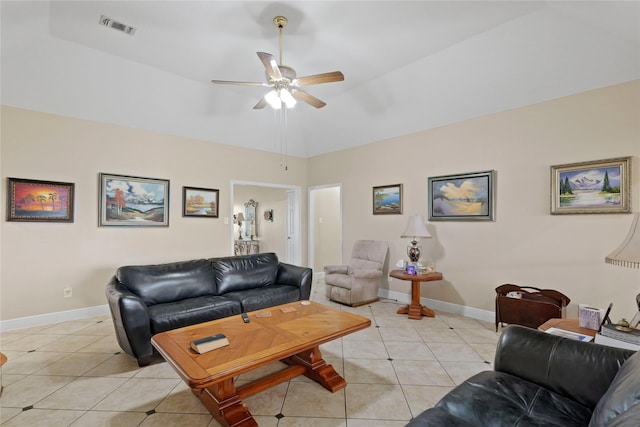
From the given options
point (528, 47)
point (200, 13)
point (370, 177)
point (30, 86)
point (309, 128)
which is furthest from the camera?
point (309, 128)

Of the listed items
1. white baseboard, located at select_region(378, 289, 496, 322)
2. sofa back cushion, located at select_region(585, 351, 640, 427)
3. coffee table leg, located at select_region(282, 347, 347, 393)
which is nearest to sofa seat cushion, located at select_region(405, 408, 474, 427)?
sofa back cushion, located at select_region(585, 351, 640, 427)

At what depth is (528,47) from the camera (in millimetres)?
3070

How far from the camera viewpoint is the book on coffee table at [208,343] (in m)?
1.96

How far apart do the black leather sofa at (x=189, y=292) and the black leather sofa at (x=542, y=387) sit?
240 cm

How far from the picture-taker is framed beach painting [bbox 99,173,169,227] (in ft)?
14.0

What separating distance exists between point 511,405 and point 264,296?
8.72 ft

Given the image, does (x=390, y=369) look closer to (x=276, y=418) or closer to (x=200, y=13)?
(x=276, y=418)

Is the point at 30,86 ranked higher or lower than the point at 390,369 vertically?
higher

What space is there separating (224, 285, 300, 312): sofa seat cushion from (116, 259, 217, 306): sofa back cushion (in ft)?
1.11

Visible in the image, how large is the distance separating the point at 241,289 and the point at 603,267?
13.2 feet

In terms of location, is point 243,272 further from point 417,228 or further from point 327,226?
point 327,226

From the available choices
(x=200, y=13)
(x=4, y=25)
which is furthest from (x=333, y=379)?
(x=4, y=25)

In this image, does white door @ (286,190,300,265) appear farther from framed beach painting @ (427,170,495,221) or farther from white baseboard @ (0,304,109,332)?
white baseboard @ (0,304,109,332)

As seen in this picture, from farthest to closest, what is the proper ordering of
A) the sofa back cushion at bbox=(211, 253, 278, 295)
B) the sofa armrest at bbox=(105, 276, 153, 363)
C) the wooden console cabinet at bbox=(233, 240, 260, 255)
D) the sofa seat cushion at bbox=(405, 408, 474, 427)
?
the wooden console cabinet at bbox=(233, 240, 260, 255), the sofa back cushion at bbox=(211, 253, 278, 295), the sofa armrest at bbox=(105, 276, 153, 363), the sofa seat cushion at bbox=(405, 408, 474, 427)
